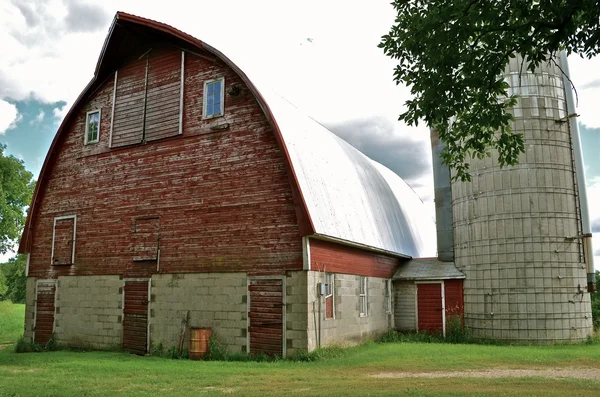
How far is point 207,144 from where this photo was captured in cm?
1827

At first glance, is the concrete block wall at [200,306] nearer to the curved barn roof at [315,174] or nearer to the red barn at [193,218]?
the red barn at [193,218]

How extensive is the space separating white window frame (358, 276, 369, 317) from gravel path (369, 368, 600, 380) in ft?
22.0

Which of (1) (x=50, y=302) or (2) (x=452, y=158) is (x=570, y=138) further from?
(1) (x=50, y=302)

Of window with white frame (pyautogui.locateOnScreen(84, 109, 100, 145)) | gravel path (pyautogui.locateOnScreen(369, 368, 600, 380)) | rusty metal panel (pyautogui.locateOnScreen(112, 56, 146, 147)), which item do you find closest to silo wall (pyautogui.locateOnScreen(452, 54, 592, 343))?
gravel path (pyautogui.locateOnScreen(369, 368, 600, 380))

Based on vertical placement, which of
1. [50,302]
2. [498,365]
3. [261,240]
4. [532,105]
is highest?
[532,105]

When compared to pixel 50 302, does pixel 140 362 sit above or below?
below

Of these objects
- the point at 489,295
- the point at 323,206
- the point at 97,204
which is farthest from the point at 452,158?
the point at 97,204

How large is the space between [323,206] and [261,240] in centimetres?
226

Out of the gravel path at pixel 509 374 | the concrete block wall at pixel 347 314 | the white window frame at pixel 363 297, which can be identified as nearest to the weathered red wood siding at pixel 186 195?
the concrete block wall at pixel 347 314

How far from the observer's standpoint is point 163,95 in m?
19.7

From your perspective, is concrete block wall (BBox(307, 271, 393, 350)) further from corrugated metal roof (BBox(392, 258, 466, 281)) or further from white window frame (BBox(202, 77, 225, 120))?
white window frame (BBox(202, 77, 225, 120))

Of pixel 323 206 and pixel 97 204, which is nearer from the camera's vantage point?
pixel 323 206

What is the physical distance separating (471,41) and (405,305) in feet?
48.4

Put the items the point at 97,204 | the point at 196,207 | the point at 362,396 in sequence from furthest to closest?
the point at 97,204 → the point at 196,207 → the point at 362,396
